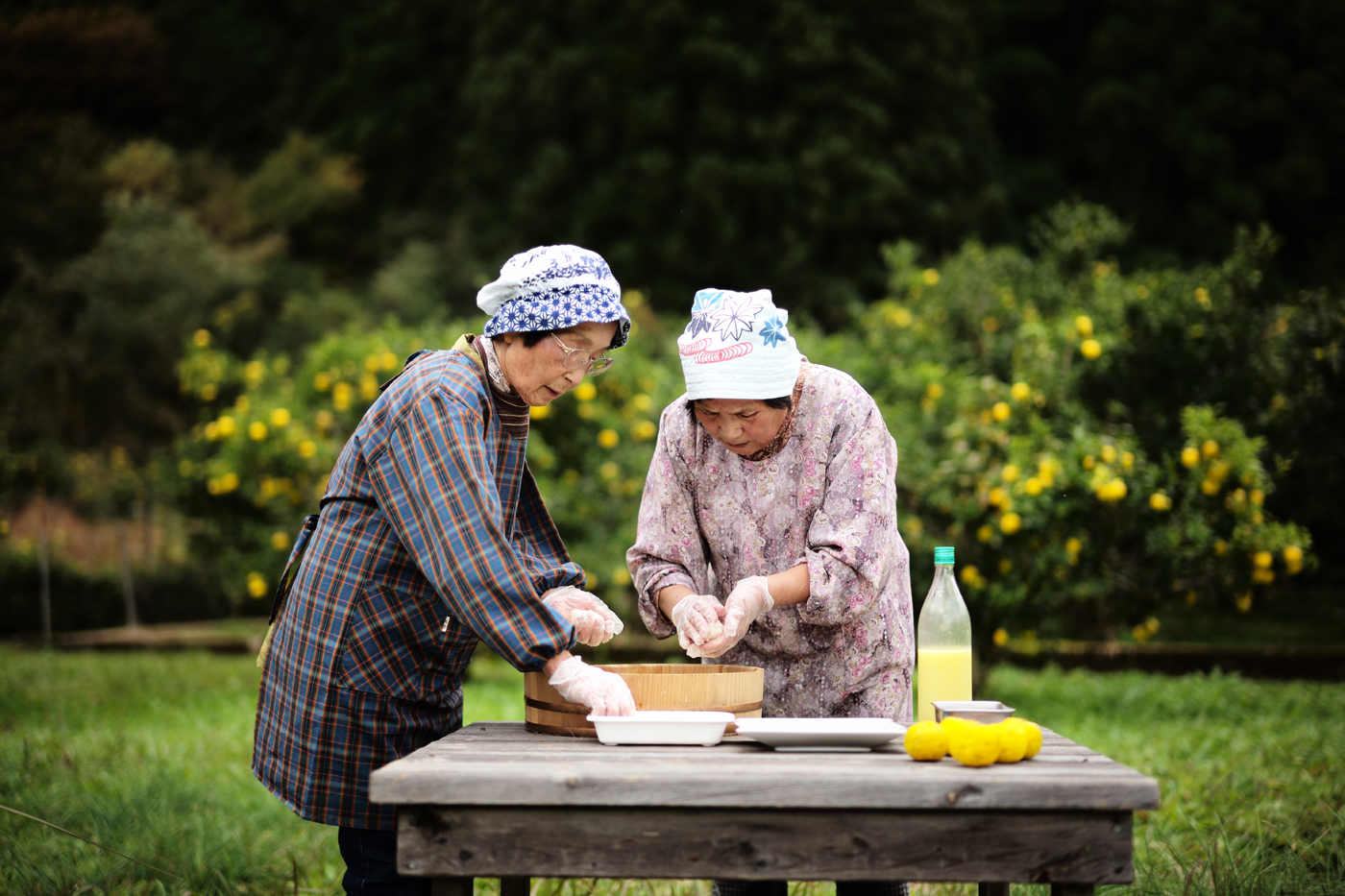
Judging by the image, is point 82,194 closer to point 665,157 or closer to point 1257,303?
point 665,157

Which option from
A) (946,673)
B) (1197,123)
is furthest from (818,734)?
(1197,123)

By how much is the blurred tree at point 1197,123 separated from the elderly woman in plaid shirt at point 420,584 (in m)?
12.9

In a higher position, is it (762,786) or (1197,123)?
(1197,123)

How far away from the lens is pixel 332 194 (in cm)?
1606

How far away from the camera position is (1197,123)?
1454 centimetres

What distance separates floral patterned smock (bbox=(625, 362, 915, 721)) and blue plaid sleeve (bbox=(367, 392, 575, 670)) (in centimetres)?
51

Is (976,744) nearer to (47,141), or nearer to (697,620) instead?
(697,620)

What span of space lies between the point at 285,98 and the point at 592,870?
1851 cm

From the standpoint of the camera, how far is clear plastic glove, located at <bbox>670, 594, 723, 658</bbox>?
2.03 m

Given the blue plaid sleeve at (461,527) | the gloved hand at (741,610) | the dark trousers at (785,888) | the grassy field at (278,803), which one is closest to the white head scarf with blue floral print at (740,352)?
the gloved hand at (741,610)

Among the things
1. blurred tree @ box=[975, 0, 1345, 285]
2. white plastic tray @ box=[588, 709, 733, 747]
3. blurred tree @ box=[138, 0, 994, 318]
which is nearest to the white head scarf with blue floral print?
white plastic tray @ box=[588, 709, 733, 747]

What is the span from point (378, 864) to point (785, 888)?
80 centimetres

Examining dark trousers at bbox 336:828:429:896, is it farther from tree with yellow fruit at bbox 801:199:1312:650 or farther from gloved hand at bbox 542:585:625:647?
tree with yellow fruit at bbox 801:199:1312:650

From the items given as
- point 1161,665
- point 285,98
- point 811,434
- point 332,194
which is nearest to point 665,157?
point 332,194
